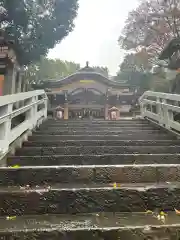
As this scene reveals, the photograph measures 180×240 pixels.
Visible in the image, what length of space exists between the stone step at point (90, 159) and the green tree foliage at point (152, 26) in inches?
785

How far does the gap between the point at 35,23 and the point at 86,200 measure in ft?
56.5

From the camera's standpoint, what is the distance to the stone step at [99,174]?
2445 mm

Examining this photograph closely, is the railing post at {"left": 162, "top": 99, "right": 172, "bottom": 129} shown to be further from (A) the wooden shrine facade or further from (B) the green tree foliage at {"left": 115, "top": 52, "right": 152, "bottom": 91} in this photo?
(B) the green tree foliage at {"left": 115, "top": 52, "right": 152, "bottom": 91}

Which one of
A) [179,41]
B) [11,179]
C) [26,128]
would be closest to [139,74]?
[179,41]

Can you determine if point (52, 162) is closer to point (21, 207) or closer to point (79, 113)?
point (21, 207)

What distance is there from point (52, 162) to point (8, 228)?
147cm

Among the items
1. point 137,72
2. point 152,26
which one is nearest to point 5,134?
point 152,26

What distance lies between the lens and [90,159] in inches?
123

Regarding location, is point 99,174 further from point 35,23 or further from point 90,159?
point 35,23

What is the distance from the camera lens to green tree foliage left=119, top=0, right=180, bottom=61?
2061cm

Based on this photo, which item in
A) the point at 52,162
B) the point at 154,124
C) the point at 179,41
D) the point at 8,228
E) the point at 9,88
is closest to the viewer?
the point at 8,228

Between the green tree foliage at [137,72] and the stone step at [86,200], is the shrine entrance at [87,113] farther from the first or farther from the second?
the stone step at [86,200]

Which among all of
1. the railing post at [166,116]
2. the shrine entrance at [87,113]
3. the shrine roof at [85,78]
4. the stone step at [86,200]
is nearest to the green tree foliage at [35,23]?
the shrine roof at [85,78]

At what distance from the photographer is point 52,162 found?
123 inches
